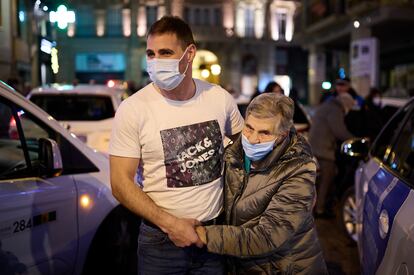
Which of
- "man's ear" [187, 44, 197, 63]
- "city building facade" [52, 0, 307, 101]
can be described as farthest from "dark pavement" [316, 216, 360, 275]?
"city building facade" [52, 0, 307, 101]

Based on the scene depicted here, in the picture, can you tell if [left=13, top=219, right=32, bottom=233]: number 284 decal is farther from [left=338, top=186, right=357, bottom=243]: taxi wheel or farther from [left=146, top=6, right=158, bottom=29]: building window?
[left=146, top=6, right=158, bottom=29]: building window

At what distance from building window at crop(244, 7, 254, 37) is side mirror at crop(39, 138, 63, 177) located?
39.3 metres

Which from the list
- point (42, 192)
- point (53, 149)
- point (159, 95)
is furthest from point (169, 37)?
point (42, 192)

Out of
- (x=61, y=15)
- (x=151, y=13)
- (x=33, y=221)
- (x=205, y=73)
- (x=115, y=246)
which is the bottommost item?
(x=115, y=246)

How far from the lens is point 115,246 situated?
3.97 m

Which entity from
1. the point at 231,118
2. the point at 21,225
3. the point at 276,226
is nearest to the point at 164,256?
the point at 276,226

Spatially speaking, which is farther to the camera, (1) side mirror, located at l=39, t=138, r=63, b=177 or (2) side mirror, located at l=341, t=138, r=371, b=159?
(2) side mirror, located at l=341, t=138, r=371, b=159

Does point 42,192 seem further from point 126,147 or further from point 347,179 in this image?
point 347,179

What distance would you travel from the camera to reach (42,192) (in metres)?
3.29

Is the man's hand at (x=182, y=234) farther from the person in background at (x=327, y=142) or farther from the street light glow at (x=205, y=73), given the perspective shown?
the street light glow at (x=205, y=73)

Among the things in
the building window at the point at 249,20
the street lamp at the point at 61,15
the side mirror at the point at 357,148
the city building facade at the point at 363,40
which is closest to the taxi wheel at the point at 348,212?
the side mirror at the point at 357,148

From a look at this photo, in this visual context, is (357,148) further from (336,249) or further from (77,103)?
(77,103)

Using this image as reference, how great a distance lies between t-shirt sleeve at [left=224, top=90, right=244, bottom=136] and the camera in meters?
2.68

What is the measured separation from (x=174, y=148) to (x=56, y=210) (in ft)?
4.41
